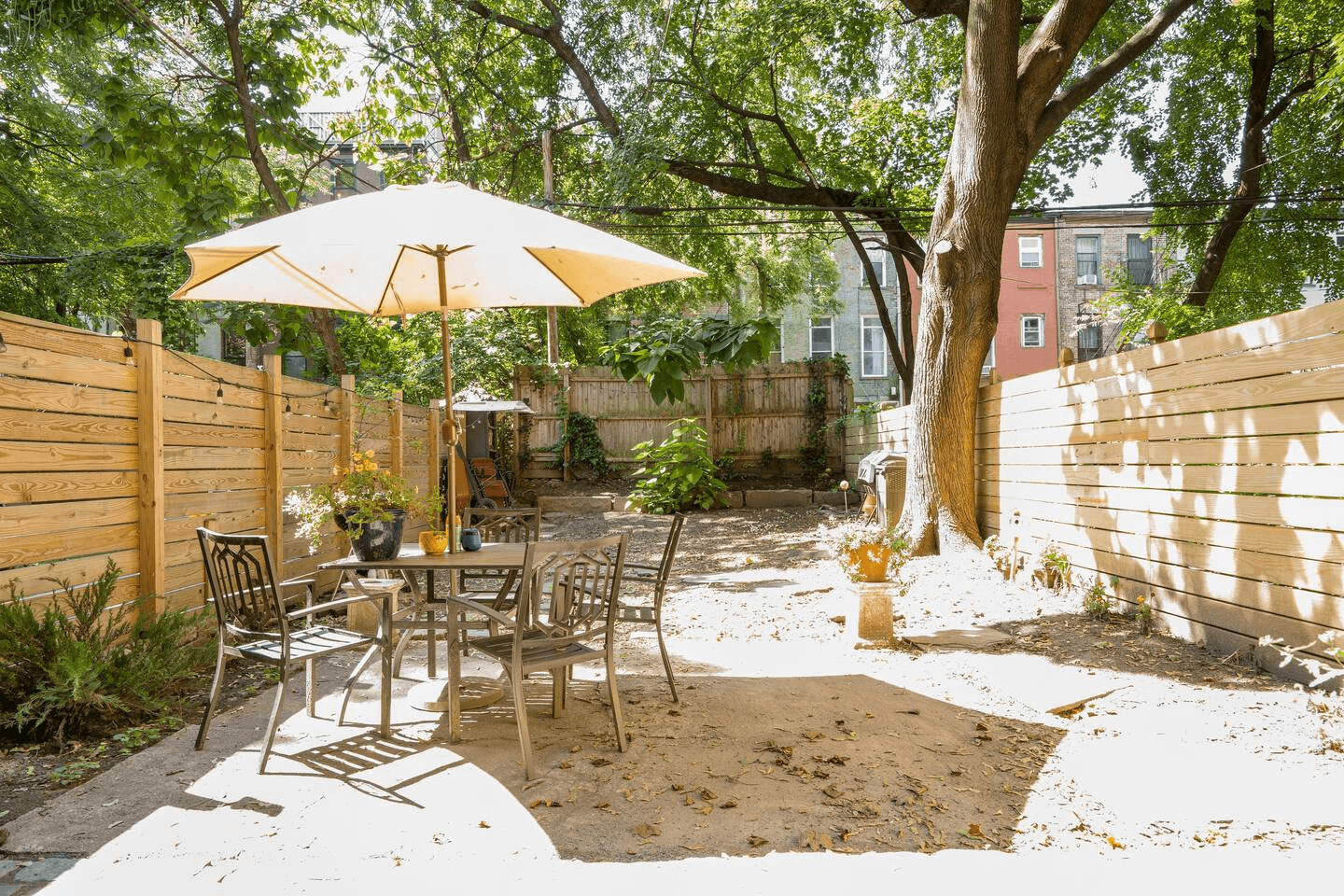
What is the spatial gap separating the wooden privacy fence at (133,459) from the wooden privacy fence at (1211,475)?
5811 mm

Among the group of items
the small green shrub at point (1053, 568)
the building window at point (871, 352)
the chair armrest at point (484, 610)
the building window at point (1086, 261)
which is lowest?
the small green shrub at point (1053, 568)

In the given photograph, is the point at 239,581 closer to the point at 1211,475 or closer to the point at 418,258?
the point at 418,258

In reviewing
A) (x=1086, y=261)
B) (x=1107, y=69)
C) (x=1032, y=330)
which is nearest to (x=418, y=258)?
(x=1107, y=69)

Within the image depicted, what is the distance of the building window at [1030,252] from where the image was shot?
84.3ft

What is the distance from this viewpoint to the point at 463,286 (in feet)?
15.4

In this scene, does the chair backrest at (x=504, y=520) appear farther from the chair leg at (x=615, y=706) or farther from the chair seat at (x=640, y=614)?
the chair leg at (x=615, y=706)

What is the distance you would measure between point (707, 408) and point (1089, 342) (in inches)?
675

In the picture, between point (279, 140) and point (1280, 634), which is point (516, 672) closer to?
point (1280, 634)

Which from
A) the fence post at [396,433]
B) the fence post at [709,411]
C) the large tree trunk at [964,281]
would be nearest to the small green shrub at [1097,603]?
the large tree trunk at [964,281]

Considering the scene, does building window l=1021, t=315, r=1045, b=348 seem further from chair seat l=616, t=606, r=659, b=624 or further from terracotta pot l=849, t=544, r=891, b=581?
chair seat l=616, t=606, r=659, b=624

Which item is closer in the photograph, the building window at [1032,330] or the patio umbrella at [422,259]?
the patio umbrella at [422,259]

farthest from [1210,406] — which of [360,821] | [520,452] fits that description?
[520,452]

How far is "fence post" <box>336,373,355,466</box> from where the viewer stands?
7.83m

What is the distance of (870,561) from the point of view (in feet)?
17.8
